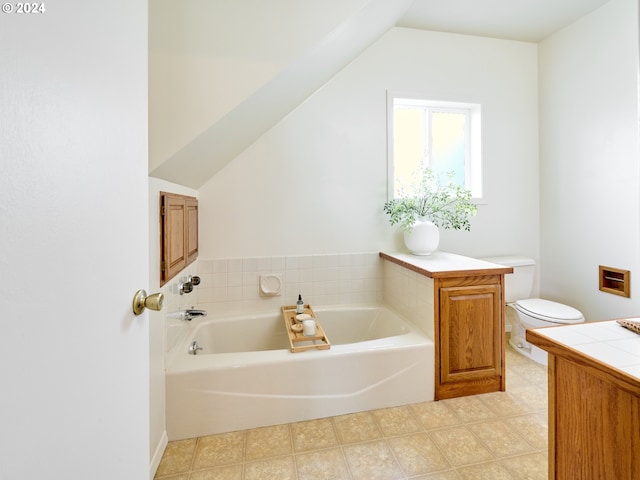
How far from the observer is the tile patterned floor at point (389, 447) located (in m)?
1.38

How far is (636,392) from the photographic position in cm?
67

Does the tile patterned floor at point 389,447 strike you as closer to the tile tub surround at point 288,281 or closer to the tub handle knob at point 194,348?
the tub handle knob at point 194,348

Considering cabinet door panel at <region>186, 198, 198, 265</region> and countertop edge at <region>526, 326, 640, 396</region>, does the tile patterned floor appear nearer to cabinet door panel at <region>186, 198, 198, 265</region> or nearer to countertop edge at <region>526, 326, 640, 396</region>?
countertop edge at <region>526, 326, 640, 396</region>

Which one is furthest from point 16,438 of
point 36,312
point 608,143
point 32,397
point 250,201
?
point 608,143

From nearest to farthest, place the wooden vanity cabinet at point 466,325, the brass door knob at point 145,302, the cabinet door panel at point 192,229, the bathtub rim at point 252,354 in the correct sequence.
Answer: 1. the brass door knob at point 145,302
2. the bathtub rim at point 252,354
3. the wooden vanity cabinet at point 466,325
4. the cabinet door panel at point 192,229

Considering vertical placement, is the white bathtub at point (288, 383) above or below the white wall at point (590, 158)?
below

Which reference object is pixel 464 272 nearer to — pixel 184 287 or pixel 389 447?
pixel 389 447

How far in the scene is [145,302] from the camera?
2.29 ft

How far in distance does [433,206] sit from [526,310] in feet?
3.61

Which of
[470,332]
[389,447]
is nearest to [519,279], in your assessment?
[470,332]

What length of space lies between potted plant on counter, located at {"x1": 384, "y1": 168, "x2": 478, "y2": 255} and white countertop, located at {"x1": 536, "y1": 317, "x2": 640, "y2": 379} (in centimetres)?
150

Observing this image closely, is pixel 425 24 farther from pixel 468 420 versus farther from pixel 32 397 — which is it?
pixel 32 397

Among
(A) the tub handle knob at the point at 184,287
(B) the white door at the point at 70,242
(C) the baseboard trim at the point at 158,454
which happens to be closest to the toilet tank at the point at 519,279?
(A) the tub handle knob at the point at 184,287

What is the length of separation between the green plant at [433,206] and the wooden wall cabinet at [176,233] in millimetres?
1593
